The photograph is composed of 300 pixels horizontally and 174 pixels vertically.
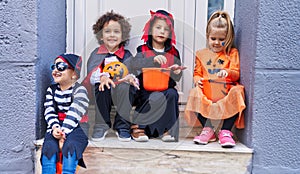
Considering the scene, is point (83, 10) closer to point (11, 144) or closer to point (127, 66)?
point (127, 66)

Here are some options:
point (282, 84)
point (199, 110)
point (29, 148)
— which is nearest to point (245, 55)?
point (282, 84)

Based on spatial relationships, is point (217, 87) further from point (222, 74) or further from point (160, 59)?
point (160, 59)

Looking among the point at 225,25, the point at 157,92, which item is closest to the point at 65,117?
the point at 157,92

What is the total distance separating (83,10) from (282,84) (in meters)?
1.54

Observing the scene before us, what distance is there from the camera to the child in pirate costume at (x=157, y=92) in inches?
90.7

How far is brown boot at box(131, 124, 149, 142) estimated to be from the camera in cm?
227

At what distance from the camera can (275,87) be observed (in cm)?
216

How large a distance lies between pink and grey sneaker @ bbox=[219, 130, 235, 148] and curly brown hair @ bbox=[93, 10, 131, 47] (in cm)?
95

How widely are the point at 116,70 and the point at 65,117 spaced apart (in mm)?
472

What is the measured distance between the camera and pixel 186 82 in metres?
2.77

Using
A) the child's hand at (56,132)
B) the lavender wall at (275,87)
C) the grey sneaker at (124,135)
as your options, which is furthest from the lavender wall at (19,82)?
the lavender wall at (275,87)

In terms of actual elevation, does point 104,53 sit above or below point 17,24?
below

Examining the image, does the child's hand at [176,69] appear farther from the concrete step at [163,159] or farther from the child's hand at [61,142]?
the child's hand at [61,142]

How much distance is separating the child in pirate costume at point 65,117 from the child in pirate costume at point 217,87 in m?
0.72
